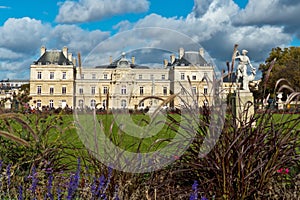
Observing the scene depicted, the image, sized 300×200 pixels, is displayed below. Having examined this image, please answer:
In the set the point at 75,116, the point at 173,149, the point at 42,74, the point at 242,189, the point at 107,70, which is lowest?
the point at 242,189

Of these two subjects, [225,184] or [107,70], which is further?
[107,70]

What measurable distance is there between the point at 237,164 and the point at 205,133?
0.34 metres

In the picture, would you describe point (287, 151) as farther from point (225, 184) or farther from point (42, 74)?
point (42, 74)

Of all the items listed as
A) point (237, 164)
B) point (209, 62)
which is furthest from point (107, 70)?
point (237, 164)

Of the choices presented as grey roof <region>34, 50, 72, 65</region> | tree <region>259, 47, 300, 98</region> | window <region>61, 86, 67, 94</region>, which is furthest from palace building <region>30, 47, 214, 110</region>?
grey roof <region>34, 50, 72, 65</region>

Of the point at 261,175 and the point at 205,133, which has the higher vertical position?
the point at 205,133

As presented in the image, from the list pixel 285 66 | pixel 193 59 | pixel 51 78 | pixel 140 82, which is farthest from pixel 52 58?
pixel 193 59

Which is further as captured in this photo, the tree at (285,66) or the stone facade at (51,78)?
the stone facade at (51,78)

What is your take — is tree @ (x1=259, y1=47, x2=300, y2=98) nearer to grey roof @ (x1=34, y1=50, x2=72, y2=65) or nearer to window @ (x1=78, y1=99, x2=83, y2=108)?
window @ (x1=78, y1=99, x2=83, y2=108)

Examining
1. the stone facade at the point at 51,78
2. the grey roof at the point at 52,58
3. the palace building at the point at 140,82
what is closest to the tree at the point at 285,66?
the stone facade at the point at 51,78

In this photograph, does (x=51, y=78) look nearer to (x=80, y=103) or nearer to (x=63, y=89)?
(x=63, y=89)

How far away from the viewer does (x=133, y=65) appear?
3.39 meters

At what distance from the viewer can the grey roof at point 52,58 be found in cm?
5928

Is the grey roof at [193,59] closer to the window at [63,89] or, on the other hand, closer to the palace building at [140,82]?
the palace building at [140,82]
